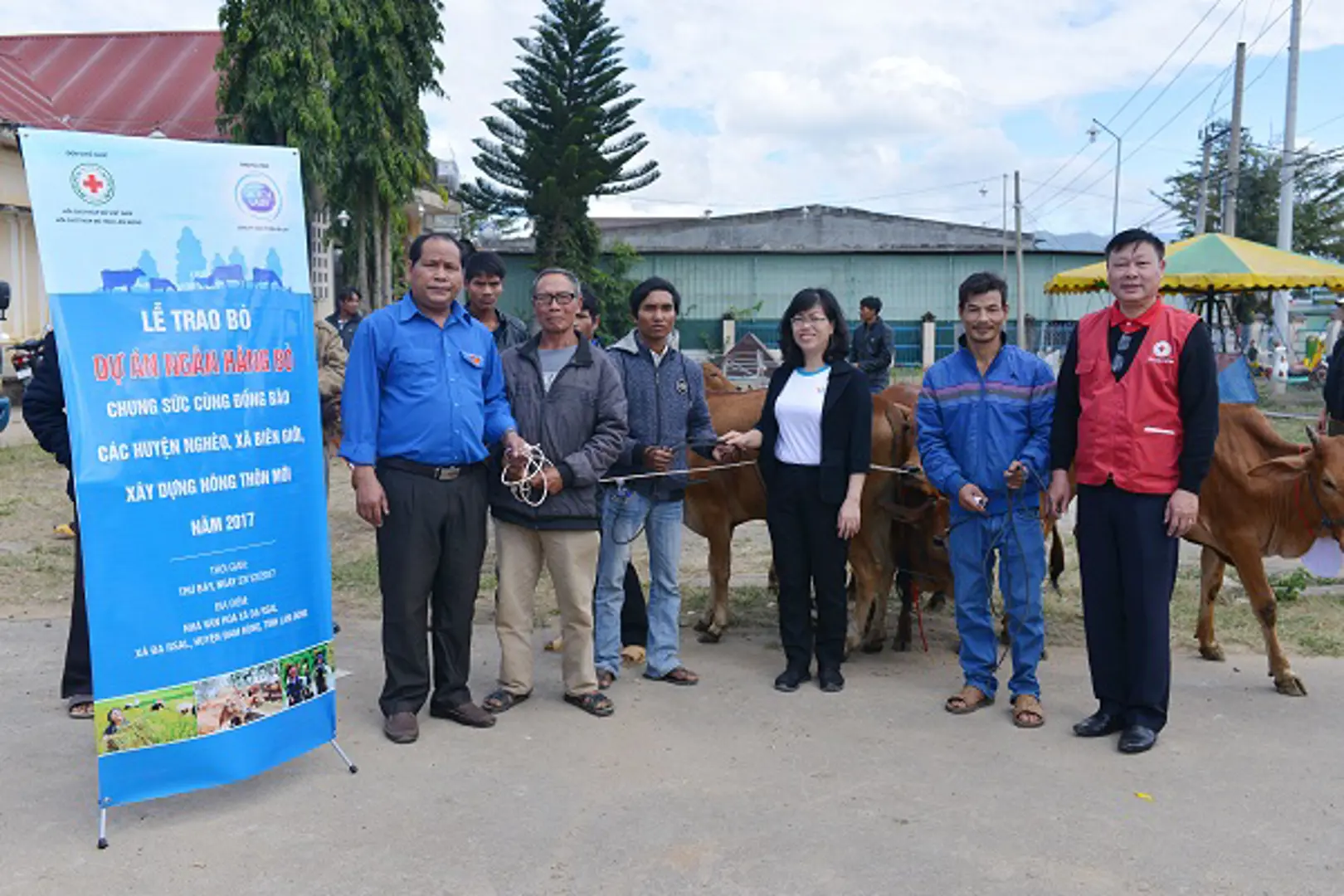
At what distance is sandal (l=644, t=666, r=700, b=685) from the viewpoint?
17.9ft

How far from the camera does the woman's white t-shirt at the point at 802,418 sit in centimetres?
530

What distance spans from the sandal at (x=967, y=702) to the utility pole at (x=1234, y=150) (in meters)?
23.9

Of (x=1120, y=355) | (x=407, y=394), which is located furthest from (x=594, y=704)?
(x=1120, y=355)

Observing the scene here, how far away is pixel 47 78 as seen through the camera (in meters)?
22.8

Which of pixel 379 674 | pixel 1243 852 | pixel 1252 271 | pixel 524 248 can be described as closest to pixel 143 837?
pixel 379 674

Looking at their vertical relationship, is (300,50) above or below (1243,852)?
above

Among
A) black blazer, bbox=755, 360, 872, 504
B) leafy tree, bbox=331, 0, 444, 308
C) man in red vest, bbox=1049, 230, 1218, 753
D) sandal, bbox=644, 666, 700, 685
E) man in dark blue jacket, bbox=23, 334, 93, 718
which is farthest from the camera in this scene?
leafy tree, bbox=331, 0, 444, 308

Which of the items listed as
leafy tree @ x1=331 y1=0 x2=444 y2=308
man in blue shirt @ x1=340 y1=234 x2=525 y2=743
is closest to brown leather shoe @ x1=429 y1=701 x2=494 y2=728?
man in blue shirt @ x1=340 y1=234 x2=525 y2=743

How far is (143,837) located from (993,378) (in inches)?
143

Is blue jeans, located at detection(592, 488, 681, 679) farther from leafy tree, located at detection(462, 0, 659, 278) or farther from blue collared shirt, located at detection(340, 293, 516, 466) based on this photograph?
leafy tree, located at detection(462, 0, 659, 278)

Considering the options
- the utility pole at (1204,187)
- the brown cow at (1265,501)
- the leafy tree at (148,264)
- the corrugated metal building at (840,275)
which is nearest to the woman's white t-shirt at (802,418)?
the brown cow at (1265,501)

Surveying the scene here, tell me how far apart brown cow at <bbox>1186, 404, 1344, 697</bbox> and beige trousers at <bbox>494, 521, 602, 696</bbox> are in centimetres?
289

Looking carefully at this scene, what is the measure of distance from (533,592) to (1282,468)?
3.52 metres

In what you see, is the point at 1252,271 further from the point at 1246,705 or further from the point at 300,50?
the point at 300,50
